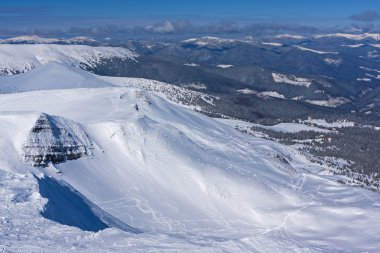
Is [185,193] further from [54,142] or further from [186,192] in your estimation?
[54,142]

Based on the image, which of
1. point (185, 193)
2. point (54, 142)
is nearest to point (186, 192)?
point (185, 193)

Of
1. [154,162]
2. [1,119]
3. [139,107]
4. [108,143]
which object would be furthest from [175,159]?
[139,107]

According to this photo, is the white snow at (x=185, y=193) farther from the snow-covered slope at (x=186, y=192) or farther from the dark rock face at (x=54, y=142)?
the dark rock face at (x=54, y=142)

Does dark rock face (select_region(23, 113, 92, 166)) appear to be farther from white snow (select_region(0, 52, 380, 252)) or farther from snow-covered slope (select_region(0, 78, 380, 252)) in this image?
white snow (select_region(0, 52, 380, 252))

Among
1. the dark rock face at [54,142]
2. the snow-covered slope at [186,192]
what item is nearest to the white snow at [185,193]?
the snow-covered slope at [186,192]

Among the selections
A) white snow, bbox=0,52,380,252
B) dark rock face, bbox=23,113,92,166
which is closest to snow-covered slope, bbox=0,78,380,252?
white snow, bbox=0,52,380,252
